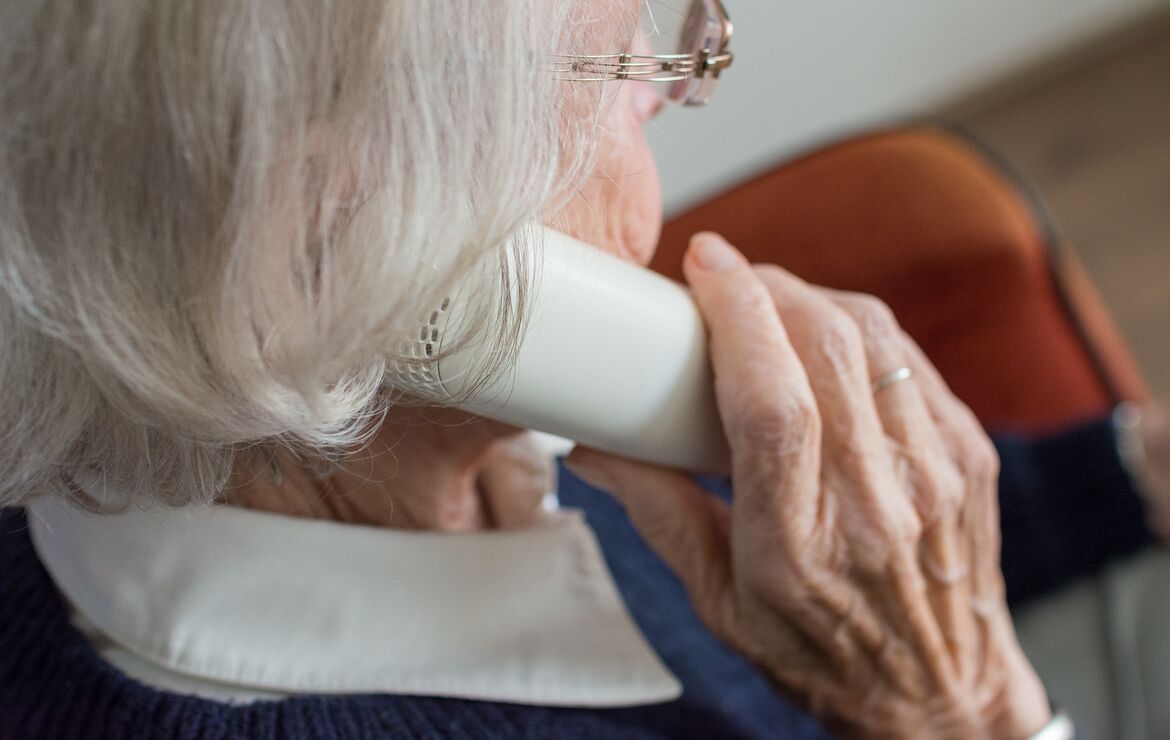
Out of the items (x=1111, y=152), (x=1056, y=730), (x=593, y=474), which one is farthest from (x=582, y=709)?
(x=1111, y=152)

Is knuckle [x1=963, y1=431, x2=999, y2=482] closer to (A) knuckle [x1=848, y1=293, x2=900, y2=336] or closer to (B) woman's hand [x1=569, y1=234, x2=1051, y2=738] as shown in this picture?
(B) woman's hand [x1=569, y1=234, x2=1051, y2=738]

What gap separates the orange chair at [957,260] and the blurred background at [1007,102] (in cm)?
39

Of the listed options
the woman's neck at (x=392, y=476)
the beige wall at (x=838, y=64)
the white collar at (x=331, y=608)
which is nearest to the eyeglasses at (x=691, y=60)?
the woman's neck at (x=392, y=476)

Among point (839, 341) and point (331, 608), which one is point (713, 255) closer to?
point (839, 341)

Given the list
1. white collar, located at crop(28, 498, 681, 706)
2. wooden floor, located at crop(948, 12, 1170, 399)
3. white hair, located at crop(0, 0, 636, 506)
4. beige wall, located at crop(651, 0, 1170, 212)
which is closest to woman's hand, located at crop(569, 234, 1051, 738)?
white collar, located at crop(28, 498, 681, 706)

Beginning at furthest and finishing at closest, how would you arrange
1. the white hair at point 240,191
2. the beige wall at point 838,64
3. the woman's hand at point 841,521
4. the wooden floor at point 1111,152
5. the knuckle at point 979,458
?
the wooden floor at point 1111,152 < the beige wall at point 838,64 < the knuckle at point 979,458 < the woman's hand at point 841,521 < the white hair at point 240,191

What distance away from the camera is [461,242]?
48 centimetres

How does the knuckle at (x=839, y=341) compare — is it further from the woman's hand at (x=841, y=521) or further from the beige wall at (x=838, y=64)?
the beige wall at (x=838, y=64)

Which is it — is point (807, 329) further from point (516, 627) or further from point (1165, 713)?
point (1165, 713)

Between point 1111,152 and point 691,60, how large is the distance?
5.94 ft

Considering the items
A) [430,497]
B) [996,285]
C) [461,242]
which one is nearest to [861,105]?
[996,285]

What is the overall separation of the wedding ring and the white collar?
0.27 metres

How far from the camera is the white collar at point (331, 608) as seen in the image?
2.14ft

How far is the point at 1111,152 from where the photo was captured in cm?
212
